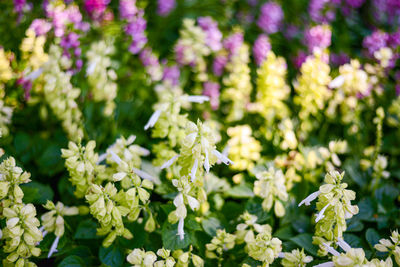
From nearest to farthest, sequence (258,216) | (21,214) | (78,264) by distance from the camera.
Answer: (21,214) < (78,264) < (258,216)

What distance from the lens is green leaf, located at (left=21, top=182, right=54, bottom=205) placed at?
57.9 inches

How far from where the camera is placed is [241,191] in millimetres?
1660

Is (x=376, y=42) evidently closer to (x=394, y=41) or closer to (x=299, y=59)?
(x=394, y=41)

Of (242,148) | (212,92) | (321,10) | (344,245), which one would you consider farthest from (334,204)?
(321,10)

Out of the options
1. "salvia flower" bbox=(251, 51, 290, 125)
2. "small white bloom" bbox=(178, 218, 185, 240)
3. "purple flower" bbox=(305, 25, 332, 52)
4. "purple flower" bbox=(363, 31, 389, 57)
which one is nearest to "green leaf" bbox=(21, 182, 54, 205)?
"small white bloom" bbox=(178, 218, 185, 240)

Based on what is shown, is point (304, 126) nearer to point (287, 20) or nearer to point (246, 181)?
point (246, 181)

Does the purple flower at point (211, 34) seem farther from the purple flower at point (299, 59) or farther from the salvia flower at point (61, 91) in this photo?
the salvia flower at point (61, 91)

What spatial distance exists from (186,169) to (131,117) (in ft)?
3.51

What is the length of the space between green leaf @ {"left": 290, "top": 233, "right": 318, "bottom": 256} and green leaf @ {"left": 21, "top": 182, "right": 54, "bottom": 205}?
1121mm

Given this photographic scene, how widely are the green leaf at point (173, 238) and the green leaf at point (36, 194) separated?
60 centimetres

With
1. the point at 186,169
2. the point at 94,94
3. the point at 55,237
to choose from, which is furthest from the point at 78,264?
the point at 94,94

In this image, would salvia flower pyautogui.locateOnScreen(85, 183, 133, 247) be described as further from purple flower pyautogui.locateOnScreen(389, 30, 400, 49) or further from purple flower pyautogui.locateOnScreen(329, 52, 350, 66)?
purple flower pyautogui.locateOnScreen(329, 52, 350, 66)

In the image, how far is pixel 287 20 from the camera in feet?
11.7

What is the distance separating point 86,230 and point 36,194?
0.29 metres
